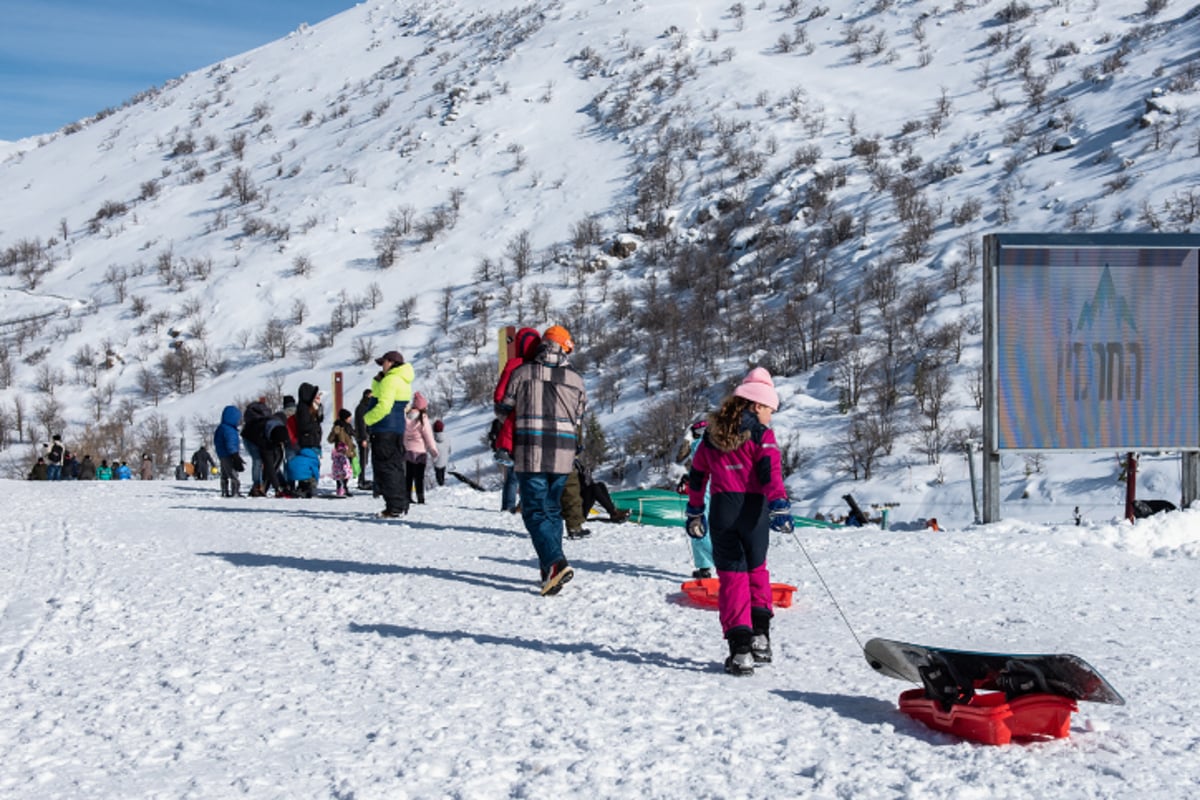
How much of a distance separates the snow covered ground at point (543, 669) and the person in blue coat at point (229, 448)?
5821 mm

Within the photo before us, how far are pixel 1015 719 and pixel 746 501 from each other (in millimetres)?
1779

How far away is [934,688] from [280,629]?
391 cm

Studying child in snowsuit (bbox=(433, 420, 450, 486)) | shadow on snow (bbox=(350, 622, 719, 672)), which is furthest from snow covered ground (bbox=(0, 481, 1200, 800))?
child in snowsuit (bbox=(433, 420, 450, 486))

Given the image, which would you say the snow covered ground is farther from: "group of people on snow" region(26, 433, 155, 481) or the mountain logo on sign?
"group of people on snow" region(26, 433, 155, 481)

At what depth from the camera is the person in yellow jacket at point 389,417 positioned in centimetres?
1173

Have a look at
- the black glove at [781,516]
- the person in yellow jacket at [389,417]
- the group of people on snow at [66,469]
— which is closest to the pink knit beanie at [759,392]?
the black glove at [781,516]

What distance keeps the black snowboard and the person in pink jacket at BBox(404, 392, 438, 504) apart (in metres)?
10.2

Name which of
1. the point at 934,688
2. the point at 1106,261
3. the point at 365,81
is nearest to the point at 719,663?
the point at 934,688

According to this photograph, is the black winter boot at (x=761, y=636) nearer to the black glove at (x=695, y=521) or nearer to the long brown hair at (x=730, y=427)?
the black glove at (x=695, y=521)

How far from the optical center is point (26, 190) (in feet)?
296

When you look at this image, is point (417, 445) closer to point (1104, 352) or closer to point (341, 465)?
point (341, 465)

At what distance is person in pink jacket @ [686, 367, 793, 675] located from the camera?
18.1 feet

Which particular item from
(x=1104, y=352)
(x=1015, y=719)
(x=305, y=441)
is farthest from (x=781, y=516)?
(x=305, y=441)

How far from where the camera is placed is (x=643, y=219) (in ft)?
206
